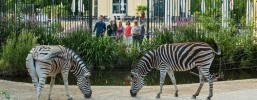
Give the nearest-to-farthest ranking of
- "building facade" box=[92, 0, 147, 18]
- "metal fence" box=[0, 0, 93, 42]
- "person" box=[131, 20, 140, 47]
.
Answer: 1. "metal fence" box=[0, 0, 93, 42]
2. "person" box=[131, 20, 140, 47]
3. "building facade" box=[92, 0, 147, 18]

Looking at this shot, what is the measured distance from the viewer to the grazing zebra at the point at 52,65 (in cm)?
1090

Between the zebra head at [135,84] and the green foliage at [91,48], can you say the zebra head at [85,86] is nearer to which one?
the zebra head at [135,84]

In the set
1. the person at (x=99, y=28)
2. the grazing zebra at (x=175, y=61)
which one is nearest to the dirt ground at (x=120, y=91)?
the grazing zebra at (x=175, y=61)

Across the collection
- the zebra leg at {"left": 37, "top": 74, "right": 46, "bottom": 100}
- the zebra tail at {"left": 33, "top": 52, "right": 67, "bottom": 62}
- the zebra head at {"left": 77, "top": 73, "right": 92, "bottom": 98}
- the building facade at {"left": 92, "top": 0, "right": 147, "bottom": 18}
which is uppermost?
the building facade at {"left": 92, "top": 0, "right": 147, "bottom": 18}

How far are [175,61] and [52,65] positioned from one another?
307cm

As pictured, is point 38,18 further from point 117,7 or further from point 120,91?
point 117,7

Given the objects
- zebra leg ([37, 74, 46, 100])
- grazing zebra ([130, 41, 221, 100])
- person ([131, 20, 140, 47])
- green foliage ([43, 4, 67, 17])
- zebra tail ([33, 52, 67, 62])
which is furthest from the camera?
person ([131, 20, 140, 47])

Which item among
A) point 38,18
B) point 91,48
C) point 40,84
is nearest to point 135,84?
point 40,84

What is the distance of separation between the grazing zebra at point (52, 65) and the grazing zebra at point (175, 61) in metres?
1.26

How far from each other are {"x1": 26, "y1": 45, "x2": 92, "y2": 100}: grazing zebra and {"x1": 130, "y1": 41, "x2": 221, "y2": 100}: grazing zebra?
4.13 ft

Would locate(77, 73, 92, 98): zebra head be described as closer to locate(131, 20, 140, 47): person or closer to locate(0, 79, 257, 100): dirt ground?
locate(0, 79, 257, 100): dirt ground

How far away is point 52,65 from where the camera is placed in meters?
11.2

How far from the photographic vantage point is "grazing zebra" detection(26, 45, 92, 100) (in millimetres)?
10898

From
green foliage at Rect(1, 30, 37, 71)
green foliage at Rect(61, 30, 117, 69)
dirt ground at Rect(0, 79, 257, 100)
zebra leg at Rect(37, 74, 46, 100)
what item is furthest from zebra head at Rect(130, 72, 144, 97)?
green foliage at Rect(61, 30, 117, 69)
